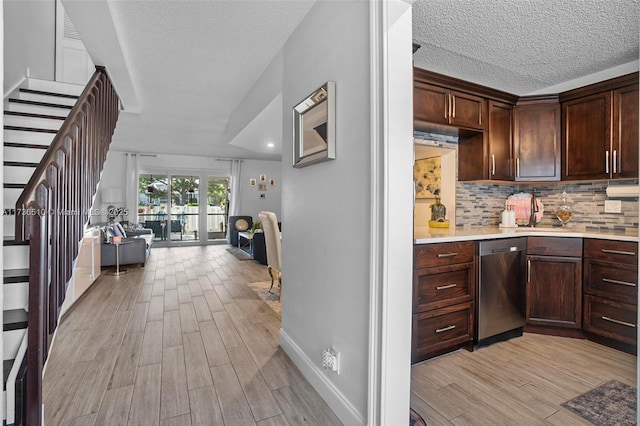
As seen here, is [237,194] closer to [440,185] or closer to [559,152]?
[440,185]

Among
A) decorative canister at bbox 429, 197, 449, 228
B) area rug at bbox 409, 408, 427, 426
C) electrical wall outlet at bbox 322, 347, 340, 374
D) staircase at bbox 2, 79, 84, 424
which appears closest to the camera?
staircase at bbox 2, 79, 84, 424

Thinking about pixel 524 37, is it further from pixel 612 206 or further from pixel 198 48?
pixel 198 48

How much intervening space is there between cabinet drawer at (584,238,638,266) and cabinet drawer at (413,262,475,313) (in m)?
1.07

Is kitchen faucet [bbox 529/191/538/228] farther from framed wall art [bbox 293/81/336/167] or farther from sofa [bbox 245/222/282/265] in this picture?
sofa [bbox 245/222/282/265]

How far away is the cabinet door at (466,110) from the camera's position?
286 centimetres

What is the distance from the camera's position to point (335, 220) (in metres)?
1.87

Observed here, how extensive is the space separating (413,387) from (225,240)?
8.00 m

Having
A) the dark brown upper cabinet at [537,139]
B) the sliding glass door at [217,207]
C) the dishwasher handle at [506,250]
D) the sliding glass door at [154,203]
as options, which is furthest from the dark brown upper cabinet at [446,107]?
the sliding glass door at [154,203]

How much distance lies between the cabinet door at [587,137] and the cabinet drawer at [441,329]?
1.73m

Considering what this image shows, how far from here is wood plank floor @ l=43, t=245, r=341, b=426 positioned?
1.81 m

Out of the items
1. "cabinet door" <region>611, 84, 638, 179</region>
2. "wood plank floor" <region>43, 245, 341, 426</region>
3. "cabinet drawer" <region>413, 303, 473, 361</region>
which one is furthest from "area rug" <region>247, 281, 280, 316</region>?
"cabinet door" <region>611, 84, 638, 179</region>

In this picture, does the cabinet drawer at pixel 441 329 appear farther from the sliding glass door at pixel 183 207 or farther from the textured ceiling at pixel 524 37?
the sliding glass door at pixel 183 207

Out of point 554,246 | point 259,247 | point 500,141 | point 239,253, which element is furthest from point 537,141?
point 239,253

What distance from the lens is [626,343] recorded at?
8.29 feet
